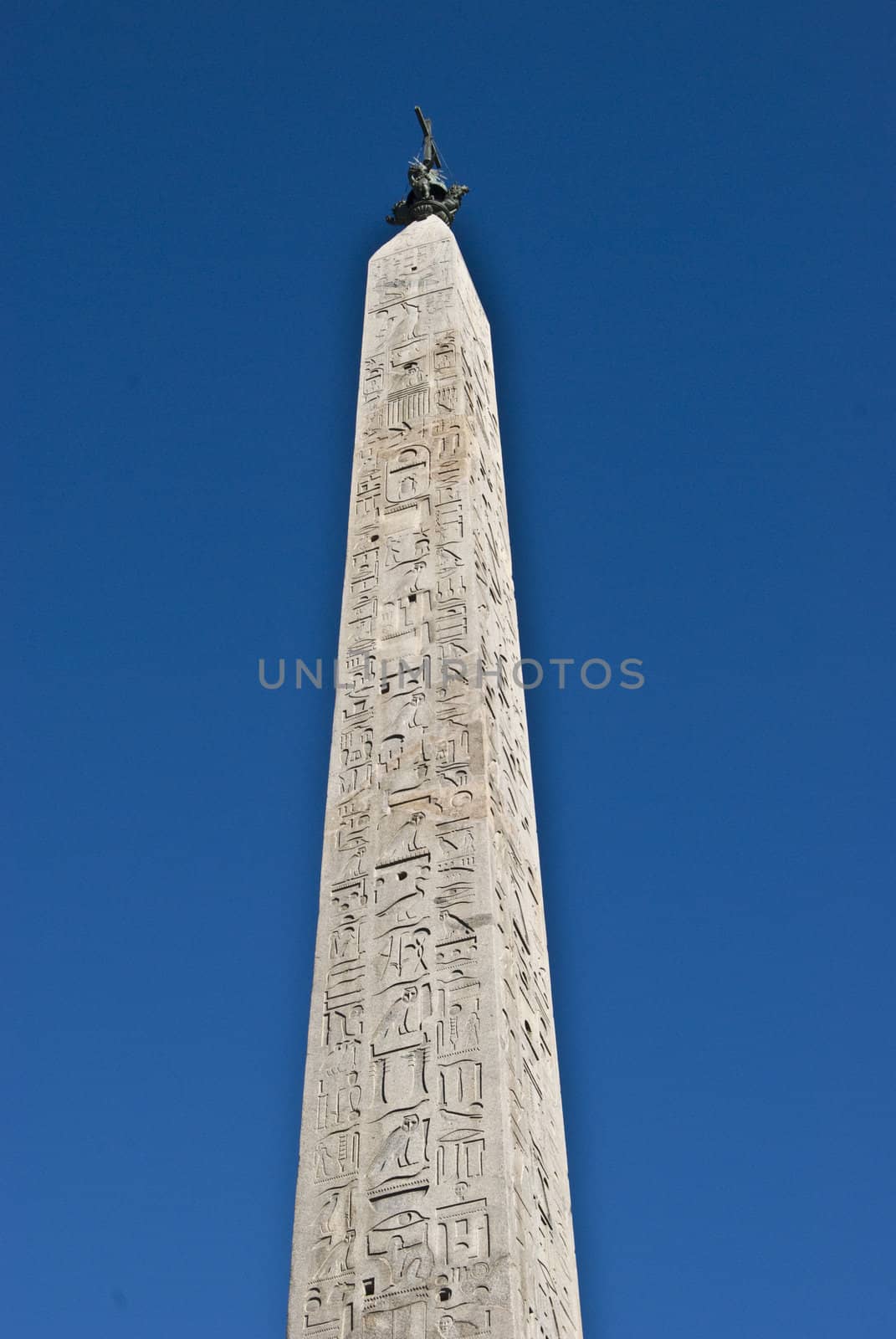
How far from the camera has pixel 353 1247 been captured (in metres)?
6.51

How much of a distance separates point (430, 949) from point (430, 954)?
3 cm

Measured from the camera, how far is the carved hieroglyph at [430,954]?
6.40 metres

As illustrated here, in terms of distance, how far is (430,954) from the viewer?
7.19 m

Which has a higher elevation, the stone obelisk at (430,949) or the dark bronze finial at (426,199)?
the dark bronze finial at (426,199)

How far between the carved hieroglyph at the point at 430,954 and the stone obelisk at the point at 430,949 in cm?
1

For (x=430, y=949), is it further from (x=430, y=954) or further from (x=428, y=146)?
(x=428, y=146)

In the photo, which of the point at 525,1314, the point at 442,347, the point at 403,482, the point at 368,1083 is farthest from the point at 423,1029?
the point at 442,347

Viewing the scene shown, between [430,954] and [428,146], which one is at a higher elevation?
[428,146]

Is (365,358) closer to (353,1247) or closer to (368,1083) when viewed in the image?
(368,1083)

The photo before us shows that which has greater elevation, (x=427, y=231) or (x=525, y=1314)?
(x=427, y=231)

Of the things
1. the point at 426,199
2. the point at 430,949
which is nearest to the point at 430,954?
the point at 430,949

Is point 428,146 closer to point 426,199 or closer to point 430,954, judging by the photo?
point 426,199

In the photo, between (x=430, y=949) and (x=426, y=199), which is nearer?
(x=430, y=949)

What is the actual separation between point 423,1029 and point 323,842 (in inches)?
49.6
